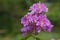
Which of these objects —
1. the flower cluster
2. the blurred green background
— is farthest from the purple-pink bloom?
the blurred green background

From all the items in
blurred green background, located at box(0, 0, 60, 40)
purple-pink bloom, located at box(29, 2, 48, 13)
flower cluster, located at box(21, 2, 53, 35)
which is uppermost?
blurred green background, located at box(0, 0, 60, 40)

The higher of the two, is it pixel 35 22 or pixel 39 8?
pixel 39 8

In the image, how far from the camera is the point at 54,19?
348 inches

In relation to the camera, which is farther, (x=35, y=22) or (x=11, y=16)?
(x=11, y=16)

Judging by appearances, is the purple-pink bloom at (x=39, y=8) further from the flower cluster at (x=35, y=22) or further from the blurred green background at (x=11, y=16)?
the blurred green background at (x=11, y=16)

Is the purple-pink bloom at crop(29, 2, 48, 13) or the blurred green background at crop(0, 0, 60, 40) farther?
the blurred green background at crop(0, 0, 60, 40)

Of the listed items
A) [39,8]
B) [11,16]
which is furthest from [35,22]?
[11,16]

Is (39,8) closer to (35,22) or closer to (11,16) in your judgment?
(35,22)

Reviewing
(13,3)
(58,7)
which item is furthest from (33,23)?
(58,7)

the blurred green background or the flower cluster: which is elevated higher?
the blurred green background

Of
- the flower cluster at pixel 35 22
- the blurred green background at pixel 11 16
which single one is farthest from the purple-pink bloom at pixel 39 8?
the blurred green background at pixel 11 16

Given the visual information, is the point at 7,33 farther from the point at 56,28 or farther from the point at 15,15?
the point at 56,28

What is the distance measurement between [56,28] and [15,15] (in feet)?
4.85

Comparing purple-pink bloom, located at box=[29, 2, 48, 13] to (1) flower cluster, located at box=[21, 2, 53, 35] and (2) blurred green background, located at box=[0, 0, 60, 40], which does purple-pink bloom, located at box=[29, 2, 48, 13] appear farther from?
(2) blurred green background, located at box=[0, 0, 60, 40]
